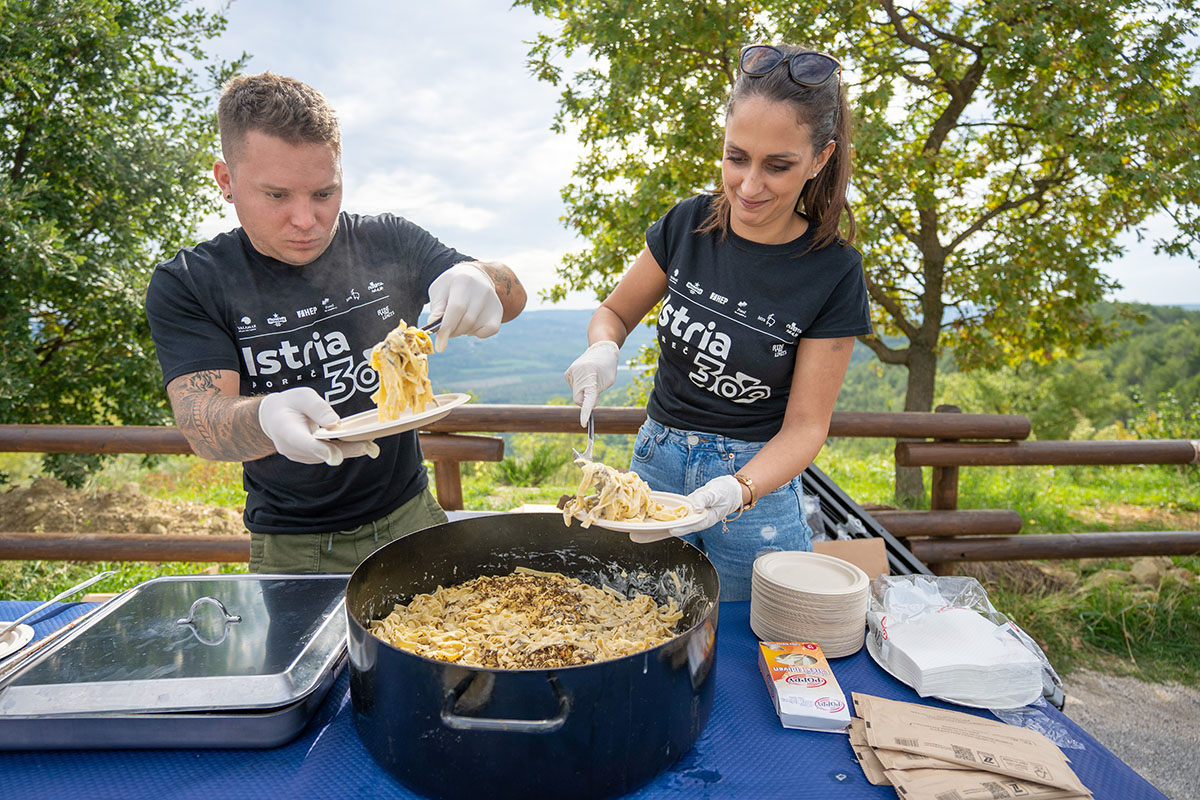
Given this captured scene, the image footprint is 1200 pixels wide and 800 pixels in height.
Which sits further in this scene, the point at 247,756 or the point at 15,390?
the point at 15,390

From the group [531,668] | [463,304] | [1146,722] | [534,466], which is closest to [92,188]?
[534,466]

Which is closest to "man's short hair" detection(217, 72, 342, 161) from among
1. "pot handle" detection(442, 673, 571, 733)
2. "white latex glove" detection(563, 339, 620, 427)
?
"white latex glove" detection(563, 339, 620, 427)

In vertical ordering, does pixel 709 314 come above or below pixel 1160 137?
below

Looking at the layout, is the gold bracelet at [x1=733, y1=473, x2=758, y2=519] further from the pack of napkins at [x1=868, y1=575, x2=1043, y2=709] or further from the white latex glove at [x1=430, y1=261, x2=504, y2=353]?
the white latex glove at [x1=430, y1=261, x2=504, y2=353]

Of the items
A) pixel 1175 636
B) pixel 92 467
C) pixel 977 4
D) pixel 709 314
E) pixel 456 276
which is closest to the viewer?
pixel 456 276

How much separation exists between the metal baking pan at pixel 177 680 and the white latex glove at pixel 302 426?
45cm

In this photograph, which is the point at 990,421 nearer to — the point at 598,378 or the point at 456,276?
the point at 598,378

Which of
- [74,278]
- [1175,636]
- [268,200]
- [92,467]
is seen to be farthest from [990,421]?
[92,467]

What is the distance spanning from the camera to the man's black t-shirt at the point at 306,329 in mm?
2396

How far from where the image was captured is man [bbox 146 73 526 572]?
2.20m

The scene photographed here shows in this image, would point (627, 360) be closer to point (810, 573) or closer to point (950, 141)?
point (810, 573)

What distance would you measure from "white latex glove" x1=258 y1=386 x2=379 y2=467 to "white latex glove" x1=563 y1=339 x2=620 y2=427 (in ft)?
2.84

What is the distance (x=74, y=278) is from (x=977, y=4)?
889cm

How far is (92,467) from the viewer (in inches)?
303
